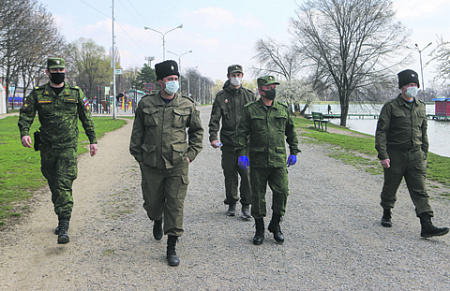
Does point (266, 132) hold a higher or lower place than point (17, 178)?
higher

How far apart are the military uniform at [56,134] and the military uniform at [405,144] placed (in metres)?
3.94

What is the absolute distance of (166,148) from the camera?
4.16 meters

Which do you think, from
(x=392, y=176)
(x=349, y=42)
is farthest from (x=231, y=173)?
(x=349, y=42)

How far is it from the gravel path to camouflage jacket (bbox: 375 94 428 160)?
1.09 meters

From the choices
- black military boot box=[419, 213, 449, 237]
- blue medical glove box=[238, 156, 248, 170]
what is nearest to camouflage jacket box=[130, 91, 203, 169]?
blue medical glove box=[238, 156, 248, 170]

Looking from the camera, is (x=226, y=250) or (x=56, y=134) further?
(x=56, y=134)

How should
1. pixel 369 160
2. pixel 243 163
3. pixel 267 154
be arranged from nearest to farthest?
pixel 267 154 → pixel 243 163 → pixel 369 160

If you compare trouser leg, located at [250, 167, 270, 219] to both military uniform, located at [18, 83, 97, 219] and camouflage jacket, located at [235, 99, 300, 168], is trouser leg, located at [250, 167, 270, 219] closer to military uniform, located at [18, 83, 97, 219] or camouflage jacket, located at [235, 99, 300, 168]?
camouflage jacket, located at [235, 99, 300, 168]

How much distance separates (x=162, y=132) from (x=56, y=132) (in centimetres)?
150

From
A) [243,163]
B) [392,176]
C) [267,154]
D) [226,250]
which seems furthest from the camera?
[392,176]

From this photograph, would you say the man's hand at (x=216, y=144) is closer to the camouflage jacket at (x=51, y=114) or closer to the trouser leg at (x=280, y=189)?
the trouser leg at (x=280, y=189)

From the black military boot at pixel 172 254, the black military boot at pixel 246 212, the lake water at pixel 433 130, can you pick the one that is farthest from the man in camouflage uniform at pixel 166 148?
the lake water at pixel 433 130

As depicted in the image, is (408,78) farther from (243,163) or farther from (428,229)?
(243,163)

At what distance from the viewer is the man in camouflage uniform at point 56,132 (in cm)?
480
